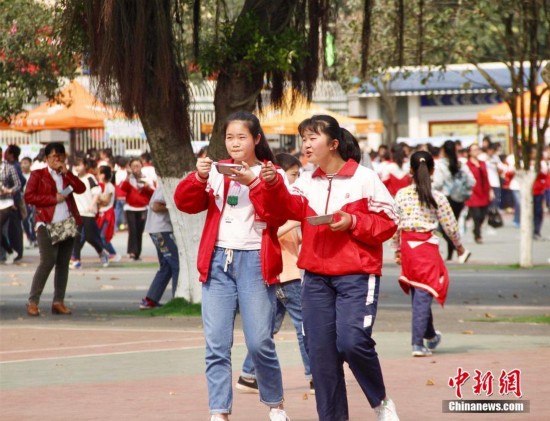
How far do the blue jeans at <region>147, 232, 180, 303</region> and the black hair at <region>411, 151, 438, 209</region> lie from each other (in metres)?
4.64

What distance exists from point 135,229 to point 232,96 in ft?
30.0

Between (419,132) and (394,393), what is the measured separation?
1682 inches

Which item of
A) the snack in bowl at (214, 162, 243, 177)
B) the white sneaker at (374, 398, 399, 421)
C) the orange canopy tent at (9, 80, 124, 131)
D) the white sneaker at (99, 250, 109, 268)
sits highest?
the snack in bowl at (214, 162, 243, 177)

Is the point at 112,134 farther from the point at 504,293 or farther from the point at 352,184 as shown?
the point at 352,184

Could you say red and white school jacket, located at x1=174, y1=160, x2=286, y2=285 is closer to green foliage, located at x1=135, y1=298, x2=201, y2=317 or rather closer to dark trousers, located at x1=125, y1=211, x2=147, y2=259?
green foliage, located at x1=135, y1=298, x2=201, y2=317

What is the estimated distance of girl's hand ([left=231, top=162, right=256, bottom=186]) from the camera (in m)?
6.83

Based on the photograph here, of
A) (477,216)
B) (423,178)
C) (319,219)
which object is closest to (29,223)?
(477,216)

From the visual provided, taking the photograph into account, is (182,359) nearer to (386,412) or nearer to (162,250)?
(386,412)

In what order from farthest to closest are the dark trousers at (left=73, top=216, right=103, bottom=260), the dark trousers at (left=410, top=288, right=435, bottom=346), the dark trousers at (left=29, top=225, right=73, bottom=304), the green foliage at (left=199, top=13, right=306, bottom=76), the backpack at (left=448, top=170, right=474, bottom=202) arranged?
the dark trousers at (left=73, top=216, right=103, bottom=260) → the backpack at (left=448, top=170, right=474, bottom=202) → the dark trousers at (left=29, top=225, right=73, bottom=304) → the green foliage at (left=199, top=13, right=306, bottom=76) → the dark trousers at (left=410, top=288, right=435, bottom=346)

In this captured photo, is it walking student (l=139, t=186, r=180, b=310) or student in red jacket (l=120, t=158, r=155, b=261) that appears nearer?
walking student (l=139, t=186, r=180, b=310)

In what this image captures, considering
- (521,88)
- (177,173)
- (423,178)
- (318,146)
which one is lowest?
(177,173)

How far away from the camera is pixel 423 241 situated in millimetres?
10773

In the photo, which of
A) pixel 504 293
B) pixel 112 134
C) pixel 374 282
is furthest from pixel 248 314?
pixel 112 134

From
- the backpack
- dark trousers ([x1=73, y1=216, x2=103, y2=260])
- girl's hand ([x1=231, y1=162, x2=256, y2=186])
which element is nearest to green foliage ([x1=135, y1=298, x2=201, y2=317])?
girl's hand ([x1=231, y1=162, x2=256, y2=186])
